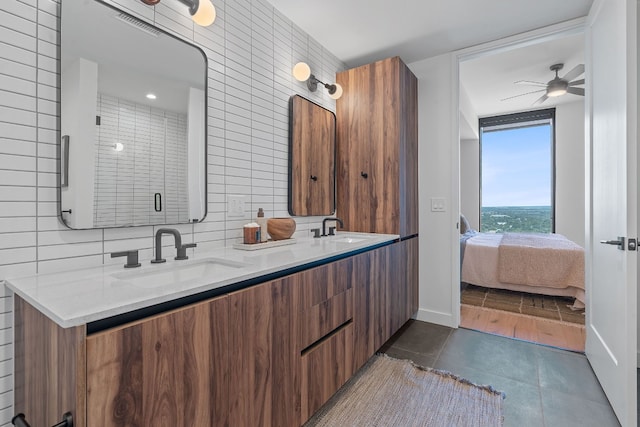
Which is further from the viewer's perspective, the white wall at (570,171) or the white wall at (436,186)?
the white wall at (570,171)

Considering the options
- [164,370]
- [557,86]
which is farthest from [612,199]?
[557,86]

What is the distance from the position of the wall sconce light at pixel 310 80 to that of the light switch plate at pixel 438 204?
124cm

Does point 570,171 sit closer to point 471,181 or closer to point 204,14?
point 471,181

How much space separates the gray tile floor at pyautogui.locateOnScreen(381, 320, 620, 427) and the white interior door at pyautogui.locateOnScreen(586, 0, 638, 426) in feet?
0.33

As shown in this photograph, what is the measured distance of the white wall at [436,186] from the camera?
104 inches

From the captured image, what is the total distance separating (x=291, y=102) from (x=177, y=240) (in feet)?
4.39

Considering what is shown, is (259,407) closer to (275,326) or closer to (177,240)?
(275,326)

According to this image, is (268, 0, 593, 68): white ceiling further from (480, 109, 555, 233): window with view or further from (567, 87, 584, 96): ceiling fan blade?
(480, 109, 555, 233): window with view

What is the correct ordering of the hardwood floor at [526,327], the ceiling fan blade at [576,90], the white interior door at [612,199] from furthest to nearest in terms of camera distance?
1. the ceiling fan blade at [576,90]
2. the hardwood floor at [526,327]
3. the white interior door at [612,199]

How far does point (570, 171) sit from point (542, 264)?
8.41ft

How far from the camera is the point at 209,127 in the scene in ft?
5.25

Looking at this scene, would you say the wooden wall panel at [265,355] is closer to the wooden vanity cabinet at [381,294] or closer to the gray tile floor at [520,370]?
the wooden vanity cabinet at [381,294]

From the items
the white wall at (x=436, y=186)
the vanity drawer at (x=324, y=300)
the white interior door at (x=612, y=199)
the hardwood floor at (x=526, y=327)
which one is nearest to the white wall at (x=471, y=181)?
the hardwood floor at (x=526, y=327)

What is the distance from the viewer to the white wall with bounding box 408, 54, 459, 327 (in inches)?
104
